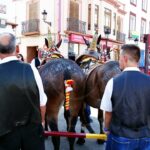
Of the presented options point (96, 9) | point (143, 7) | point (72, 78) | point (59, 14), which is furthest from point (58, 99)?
point (143, 7)

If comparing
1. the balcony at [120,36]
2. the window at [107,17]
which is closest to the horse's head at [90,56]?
the window at [107,17]

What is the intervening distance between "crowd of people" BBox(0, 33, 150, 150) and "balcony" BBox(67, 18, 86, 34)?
19809mm

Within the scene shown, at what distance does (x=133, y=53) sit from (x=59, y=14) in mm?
19293

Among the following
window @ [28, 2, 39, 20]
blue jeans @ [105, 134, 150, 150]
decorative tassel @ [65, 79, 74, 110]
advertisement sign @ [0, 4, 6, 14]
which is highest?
window @ [28, 2, 39, 20]

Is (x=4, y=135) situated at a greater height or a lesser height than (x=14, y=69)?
lesser

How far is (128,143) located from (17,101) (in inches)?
41.5

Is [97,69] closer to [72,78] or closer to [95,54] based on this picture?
[72,78]

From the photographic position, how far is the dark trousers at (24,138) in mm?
2559

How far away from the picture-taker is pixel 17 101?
98.6 inches

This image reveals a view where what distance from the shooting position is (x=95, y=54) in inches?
250

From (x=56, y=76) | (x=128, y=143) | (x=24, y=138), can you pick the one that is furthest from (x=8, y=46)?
(x=56, y=76)

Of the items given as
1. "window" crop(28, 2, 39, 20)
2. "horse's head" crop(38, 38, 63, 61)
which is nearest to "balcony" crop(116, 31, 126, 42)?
"window" crop(28, 2, 39, 20)

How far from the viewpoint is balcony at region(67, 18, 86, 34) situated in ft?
72.7

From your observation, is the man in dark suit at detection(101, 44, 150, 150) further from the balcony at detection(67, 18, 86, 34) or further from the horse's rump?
the balcony at detection(67, 18, 86, 34)
